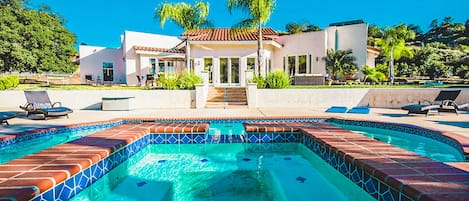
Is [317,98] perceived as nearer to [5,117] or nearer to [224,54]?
[224,54]

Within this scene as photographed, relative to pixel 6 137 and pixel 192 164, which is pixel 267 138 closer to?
pixel 192 164

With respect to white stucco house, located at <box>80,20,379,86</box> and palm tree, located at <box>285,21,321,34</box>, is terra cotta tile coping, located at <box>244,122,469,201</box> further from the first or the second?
palm tree, located at <box>285,21,321,34</box>

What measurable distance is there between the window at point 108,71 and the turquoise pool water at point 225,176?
25.8m

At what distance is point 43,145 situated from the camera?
6.61m

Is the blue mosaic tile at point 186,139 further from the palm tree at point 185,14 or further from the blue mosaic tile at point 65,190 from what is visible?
the palm tree at point 185,14

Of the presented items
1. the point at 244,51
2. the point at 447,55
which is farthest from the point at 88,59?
the point at 447,55

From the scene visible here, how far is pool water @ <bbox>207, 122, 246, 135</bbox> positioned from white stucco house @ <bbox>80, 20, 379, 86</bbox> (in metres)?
7.39

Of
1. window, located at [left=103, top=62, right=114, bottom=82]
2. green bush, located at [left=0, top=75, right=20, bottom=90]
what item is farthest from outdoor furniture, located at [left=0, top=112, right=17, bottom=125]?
window, located at [left=103, top=62, right=114, bottom=82]

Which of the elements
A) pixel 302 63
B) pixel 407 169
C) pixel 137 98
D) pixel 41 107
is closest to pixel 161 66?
pixel 137 98

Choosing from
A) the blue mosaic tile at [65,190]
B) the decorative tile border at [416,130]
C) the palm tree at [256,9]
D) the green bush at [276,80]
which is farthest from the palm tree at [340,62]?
the blue mosaic tile at [65,190]

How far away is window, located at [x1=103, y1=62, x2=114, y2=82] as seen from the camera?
28812 millimetres

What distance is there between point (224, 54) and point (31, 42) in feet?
77.6

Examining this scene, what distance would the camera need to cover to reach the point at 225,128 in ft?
27.5

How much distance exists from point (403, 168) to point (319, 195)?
1.17m
